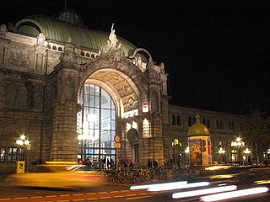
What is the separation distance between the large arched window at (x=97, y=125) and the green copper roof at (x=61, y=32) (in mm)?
8050

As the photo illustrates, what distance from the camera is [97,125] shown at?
4697 centimetres

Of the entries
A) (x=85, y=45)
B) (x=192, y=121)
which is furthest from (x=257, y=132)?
(x=85, y=45)

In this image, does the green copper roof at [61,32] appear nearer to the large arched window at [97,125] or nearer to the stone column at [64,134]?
the large arched window at [97,125]

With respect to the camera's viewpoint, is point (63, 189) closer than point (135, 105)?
Yes

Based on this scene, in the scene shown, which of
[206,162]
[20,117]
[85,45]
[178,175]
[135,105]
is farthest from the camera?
[85,45]

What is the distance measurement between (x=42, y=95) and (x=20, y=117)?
4.30 m

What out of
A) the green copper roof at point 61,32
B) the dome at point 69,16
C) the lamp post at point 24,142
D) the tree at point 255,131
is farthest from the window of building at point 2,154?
the tree at point 255,131

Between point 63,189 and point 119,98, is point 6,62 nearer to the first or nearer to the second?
point 119,98

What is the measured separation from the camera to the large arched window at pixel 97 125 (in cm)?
4469

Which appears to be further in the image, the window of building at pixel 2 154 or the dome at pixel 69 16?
the dome at pixel 69 16

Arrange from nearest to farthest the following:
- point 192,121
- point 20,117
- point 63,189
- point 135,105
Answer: point 63,189 → point 20,117 → point 135,105 → point 192,121

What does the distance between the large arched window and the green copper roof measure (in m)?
8.05

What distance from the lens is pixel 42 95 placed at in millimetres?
40750

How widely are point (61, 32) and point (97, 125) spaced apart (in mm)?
16202
